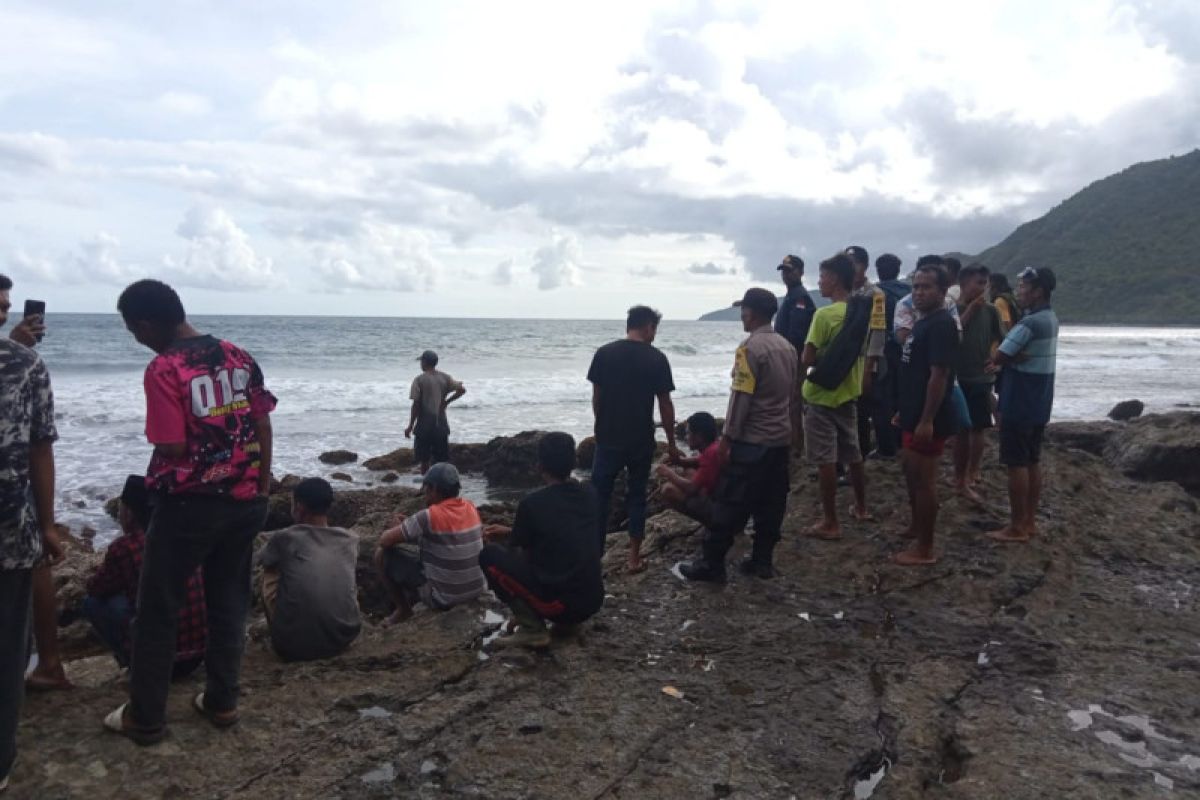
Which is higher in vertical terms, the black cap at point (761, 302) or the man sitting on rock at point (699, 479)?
the black cap at point (761, 302)

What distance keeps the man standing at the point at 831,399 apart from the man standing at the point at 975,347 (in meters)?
1.05

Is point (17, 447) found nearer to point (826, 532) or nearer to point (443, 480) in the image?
point (443, 480)

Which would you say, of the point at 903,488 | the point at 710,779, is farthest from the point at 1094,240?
the point at 710,779

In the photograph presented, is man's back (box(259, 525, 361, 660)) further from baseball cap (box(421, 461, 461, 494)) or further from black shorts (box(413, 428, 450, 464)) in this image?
black shorts (box(413, 428, 450, 464))

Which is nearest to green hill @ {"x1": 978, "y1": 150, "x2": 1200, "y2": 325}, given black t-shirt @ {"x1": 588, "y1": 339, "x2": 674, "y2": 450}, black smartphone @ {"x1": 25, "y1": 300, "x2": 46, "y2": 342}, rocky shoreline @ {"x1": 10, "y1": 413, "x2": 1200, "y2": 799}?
rocky shoreline @ {"x1": 10, "y1": 413, "x2": 1200, "y2": 799}

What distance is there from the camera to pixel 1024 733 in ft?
11.7

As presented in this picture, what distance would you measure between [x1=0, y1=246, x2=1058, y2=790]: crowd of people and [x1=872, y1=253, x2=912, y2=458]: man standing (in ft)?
0.10

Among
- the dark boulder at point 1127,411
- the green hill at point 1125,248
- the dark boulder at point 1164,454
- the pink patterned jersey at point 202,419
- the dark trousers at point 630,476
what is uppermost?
the green hill at point 1125,248

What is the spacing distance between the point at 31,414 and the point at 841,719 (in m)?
3.57

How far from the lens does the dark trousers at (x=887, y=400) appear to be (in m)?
7.34

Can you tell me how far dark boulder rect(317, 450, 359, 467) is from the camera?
1483 centimetres

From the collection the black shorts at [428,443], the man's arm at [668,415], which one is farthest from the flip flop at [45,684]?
the black shorts at [428,443]

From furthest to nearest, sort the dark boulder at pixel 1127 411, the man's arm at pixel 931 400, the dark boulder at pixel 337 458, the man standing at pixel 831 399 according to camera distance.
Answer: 1. the dark boulder at pixel 1127 411
2. the dark boulder at pixel 337 458
3. the man standing at pixel 831 399
4. the man's arm at pixel 931 400

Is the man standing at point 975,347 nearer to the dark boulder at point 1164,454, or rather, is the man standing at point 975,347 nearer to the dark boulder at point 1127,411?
the dark boulder at point 1164,454
